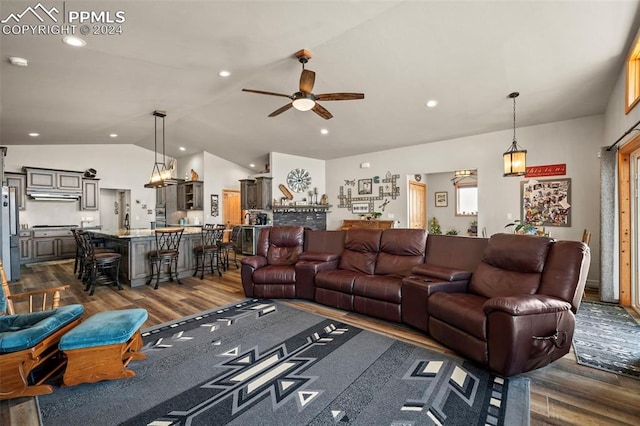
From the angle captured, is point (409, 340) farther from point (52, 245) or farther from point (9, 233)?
point (52, 245)

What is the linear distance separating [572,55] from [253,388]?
4801mm

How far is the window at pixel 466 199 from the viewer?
337 inches

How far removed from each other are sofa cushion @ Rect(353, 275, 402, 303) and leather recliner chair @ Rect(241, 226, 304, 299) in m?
1.04

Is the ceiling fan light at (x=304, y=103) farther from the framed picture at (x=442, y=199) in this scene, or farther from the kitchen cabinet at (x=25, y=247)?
the kitchen cabinet at (x=25, y=247)

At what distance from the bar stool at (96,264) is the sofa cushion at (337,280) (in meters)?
3.42

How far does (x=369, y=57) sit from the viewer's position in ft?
12.3

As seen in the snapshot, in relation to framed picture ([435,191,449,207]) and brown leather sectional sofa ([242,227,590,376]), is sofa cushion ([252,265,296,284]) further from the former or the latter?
framed picture ([435,191,449,207])

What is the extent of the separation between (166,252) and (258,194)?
3.66 m

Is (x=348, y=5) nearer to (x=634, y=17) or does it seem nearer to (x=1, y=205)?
(x=634, y=17)

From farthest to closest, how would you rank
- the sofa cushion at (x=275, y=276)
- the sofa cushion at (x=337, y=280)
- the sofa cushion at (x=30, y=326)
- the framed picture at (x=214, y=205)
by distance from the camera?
1. the framed picture at (x=214, y=205)
2. the sofa cushion at (x=275, y=276)
3. the sofa cushion at (x=337, y=280)
4. the sofa cushion at (x=30, y=326)

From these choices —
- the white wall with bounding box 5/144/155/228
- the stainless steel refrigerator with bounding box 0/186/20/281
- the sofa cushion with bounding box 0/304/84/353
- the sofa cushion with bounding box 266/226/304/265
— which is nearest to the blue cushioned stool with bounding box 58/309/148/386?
the sofa cushion with bounding box 0/304/84/353

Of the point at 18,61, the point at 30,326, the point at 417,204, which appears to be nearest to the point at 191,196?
the point at 18,61

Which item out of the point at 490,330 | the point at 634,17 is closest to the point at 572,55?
the point at 634,17

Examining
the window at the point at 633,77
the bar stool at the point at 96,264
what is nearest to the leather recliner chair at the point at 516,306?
the window at the point at 633,77
